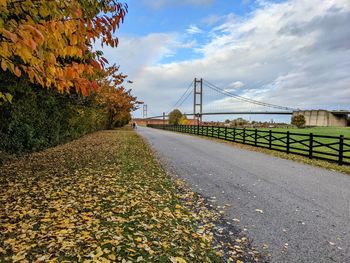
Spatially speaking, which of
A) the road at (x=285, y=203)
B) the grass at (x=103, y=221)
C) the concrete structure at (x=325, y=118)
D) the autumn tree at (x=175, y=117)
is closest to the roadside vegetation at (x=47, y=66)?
the grass at (x=103, y=221)

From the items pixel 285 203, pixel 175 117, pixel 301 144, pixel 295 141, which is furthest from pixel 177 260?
pixel 175 117

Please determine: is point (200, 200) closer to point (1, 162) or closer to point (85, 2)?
point (85, 2)

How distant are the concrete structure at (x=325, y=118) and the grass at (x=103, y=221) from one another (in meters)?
71.7

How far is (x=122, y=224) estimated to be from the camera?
15.3ft

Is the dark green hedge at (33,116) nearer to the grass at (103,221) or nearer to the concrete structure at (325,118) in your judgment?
the grass at (103,221)

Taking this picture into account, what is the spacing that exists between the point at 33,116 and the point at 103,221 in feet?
30.1

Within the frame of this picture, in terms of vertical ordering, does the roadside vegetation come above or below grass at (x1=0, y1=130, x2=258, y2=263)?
above

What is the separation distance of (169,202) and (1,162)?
7.17m

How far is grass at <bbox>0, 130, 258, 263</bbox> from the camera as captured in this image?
372 centimetres

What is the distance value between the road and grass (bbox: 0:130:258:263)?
60 cm

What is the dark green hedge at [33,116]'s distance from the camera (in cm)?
940

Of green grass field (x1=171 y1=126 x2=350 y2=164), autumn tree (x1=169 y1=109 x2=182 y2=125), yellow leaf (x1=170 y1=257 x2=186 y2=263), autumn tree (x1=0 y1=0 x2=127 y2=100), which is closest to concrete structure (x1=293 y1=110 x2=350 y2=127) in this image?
autumn tree (x1=169 y1=109 x2=182 y2=125)

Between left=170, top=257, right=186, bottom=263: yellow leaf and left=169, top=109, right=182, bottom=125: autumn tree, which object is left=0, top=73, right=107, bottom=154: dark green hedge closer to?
Result: left=170, top=257, right=186, bottom=263: yellow leaf

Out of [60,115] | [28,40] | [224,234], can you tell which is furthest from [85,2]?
[60,115]
